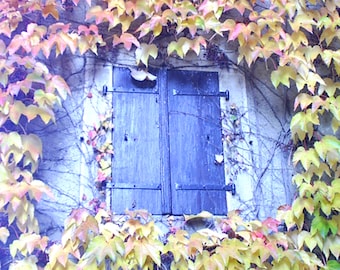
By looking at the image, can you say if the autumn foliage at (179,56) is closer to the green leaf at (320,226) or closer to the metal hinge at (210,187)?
the green leaf at (320,226)

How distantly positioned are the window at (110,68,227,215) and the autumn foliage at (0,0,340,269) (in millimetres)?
143

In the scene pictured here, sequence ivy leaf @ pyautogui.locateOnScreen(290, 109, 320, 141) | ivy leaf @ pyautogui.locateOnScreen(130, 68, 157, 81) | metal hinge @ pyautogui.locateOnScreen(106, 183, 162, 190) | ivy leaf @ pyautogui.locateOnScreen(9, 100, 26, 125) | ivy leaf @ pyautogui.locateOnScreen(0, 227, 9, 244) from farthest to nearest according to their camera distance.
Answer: ivy leaf @ pyautogui.locateOnScreen(130, 68, 157, 81)
ivy leaf @ pyautogui.locateOnScreen(290, 109, 320, 141)
metal hinge @ pyautogui.locateOnScreen(106, 183, 162, 190)
ivy leaf @ pyautogui.locateOnScreen(9, 100, 26, 125)
ivy leaf @ pyautogui.locateOnScreen(0, 227, 9, 244)

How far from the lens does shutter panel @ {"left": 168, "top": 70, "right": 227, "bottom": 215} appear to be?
2.97m

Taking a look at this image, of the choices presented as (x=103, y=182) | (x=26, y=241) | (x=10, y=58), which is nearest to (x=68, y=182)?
(x=103, y=182)

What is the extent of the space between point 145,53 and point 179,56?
228 mm

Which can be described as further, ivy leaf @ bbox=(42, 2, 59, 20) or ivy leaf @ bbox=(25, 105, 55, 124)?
ivy leaf @ bbox=(42, 2, 59, 20)

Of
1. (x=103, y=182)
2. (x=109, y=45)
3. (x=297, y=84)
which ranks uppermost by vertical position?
(x=109, y=45)

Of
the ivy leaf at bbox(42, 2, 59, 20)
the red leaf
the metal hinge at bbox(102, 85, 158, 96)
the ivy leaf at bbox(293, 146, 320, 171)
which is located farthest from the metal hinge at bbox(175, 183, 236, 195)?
the ivy leaf at bbox(42, 2, 59, 20)

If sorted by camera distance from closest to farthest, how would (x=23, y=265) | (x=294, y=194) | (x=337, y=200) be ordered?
(x=23, y=265) → (x=337, y=200) → (x=294, y=194)

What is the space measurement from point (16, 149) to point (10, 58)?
0.51 meters

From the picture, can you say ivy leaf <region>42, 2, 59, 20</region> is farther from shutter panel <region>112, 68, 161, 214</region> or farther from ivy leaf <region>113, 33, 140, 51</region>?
shutter panel <region>112, 68, 161, 214</region>

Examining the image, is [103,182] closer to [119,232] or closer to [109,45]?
[119,232]

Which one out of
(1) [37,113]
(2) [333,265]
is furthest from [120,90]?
(2) [333,265]

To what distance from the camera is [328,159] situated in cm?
297
